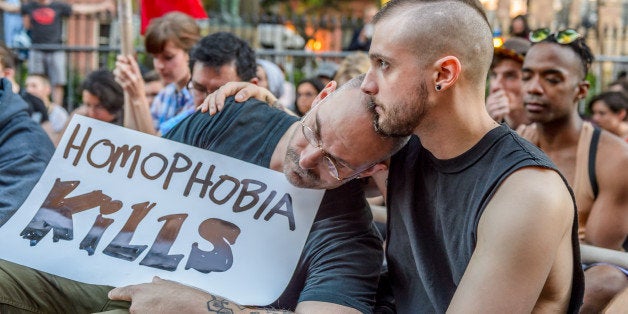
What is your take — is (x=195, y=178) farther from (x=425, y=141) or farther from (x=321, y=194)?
(x=425, y=141)

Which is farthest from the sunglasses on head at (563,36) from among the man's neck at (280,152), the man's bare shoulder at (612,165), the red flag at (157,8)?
the red flag at (157,8)

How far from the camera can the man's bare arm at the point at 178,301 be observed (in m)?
2.68

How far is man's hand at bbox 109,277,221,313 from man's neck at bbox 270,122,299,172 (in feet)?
2.28

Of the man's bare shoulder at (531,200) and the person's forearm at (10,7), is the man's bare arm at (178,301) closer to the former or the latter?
the man's bare shoulder at (531,200)

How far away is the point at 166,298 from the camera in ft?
8.82

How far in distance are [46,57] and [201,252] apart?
813cm

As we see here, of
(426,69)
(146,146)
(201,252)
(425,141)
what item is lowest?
(201,252)

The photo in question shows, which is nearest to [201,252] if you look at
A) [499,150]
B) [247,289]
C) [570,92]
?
[247,289]

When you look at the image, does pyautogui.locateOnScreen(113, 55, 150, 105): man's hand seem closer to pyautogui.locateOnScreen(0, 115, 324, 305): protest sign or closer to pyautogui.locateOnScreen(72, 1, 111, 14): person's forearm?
pyautogui.locateOnScreen(0, 115, 324, 305): protest sign

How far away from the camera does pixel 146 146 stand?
327 cm

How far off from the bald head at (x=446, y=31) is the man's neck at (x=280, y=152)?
33.5 inches

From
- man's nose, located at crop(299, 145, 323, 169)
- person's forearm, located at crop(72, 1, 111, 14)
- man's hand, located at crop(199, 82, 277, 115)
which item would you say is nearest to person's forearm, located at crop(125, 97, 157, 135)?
man's hand, located at crop(199, 82, 277, 115)

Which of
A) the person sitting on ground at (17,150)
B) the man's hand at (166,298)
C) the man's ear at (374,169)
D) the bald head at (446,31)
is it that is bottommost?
the person sitting on ground at (17,150)

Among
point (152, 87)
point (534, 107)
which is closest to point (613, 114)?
point (534, 107)
